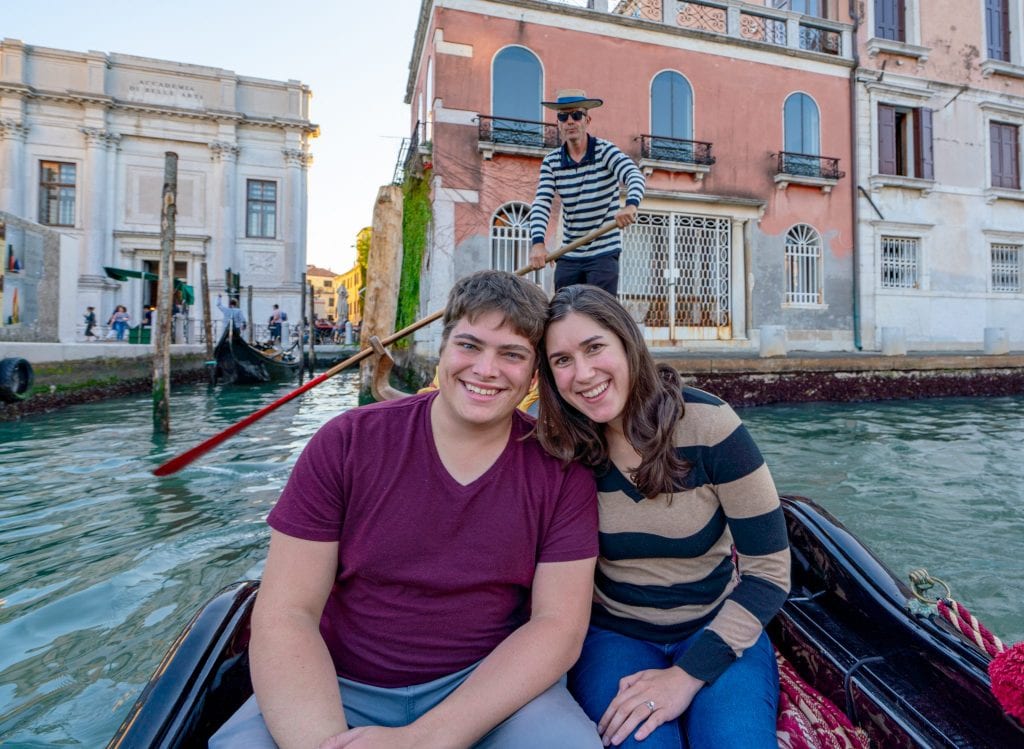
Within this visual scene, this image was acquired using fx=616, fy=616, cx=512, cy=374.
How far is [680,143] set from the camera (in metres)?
10.2

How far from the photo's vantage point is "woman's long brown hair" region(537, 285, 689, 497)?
1.16 m

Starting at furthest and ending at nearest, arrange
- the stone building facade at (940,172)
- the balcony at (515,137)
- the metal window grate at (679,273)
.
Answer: the stone building facade at (940,172), the metal window grate at (679,273), the balcony at (515,137)

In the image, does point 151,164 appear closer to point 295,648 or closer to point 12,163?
point 12,163

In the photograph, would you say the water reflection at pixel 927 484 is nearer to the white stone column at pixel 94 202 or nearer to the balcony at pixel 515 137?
the balcony at pixel 515 137

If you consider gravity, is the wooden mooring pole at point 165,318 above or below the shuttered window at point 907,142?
below

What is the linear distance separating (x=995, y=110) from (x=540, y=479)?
15.5 meters

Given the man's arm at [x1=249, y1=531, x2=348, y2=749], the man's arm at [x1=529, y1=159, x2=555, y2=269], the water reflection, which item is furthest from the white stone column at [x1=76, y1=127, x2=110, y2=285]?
the man's arm at [x1=249, y1=531, x2=348, y2=749]

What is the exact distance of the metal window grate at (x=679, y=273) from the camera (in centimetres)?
1023

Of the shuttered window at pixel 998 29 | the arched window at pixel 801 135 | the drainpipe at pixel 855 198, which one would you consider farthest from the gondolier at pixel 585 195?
the shuttered window at pixel 998 29

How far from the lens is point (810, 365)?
316 inches

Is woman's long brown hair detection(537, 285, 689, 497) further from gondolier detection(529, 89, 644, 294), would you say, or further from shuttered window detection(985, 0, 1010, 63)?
shuttered window detection(985, 0, 1010, 63)

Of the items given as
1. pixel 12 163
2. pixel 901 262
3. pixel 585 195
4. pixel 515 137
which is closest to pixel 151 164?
pixel 12 163

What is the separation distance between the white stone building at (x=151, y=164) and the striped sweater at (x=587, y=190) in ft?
52.7

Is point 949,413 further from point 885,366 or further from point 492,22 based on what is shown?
point 492,22
